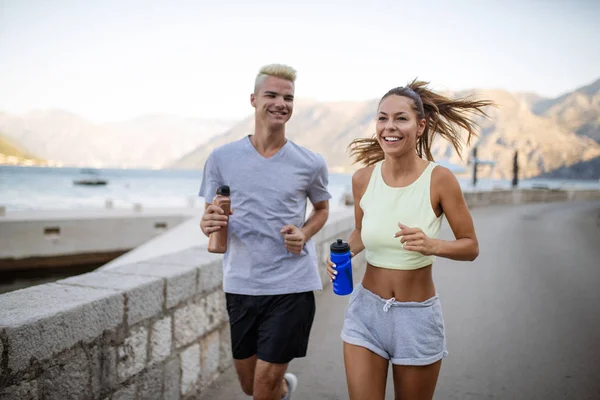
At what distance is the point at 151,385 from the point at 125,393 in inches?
11.9

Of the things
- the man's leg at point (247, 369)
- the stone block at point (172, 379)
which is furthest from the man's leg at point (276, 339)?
the stone block at point (172, 379)

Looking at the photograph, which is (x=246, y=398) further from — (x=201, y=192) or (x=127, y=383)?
(x=201, y=192)

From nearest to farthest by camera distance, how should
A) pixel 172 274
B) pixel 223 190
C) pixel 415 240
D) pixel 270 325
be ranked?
pixel 415 240 → pixel 223 190 → pixel 270 325 → pixel 172 274

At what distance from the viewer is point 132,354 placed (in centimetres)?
300

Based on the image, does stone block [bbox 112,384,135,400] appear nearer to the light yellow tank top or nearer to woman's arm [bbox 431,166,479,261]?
the light yellow tank top

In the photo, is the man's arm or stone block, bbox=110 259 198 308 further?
stone block, bbox=110 259 198 308

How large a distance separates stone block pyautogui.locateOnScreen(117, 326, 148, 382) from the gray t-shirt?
27.5 inches

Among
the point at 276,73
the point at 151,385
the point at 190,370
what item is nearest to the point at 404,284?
the point at 276,73

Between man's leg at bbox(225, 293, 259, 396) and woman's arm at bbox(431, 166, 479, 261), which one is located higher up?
woman's arm at bbox(431, 166, 479, 261)

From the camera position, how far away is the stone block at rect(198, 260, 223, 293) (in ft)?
12.7

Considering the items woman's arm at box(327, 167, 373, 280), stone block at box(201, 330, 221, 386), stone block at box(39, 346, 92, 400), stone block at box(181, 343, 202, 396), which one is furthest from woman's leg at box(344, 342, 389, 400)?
stone block at box(201, 330, 221, 386)

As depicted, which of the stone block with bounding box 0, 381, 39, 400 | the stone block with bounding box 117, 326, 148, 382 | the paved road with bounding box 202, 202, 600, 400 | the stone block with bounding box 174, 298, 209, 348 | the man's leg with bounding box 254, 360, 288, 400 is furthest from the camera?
the paved road with bounding box 202, 202, 600, 400

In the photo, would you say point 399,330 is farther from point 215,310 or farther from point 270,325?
point 215,310

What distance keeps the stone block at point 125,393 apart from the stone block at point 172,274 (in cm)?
60
